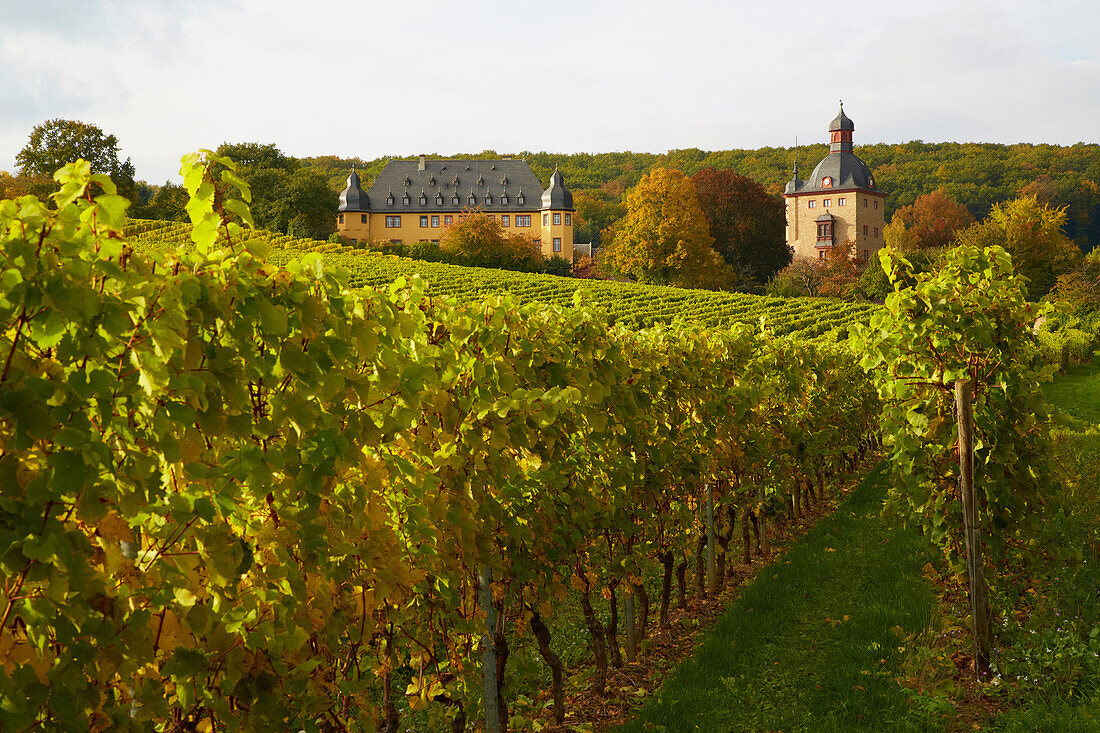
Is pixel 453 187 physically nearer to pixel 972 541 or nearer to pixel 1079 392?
pixel 1079 392

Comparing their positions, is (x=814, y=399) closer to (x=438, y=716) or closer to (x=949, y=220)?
(x=438, y=716)

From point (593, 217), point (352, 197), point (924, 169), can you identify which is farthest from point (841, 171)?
point (352, 197)

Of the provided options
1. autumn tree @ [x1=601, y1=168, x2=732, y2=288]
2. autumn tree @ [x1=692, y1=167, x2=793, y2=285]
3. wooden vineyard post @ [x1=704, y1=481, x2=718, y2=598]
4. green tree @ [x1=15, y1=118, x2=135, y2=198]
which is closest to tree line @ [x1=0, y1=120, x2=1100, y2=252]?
green tree @ [x1=15, y1=118, x2=135, y2=198]

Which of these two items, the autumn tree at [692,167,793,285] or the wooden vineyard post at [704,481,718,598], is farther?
the autumn tree at [692,167,793,285]

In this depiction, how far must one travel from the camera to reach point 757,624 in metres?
5.79

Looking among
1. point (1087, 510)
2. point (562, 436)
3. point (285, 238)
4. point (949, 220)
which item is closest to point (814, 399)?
point (1087, 510)

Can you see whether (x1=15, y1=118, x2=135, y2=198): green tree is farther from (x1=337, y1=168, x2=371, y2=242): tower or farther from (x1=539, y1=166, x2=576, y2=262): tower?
(x1=539, y1=166, x2=576, y2=262): tower

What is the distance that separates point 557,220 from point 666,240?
1902cm

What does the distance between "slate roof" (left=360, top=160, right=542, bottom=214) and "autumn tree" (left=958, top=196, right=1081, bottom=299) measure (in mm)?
39276

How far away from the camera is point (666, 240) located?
2248 inches

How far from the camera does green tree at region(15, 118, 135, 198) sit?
57.0 m

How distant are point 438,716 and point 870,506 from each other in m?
8.05

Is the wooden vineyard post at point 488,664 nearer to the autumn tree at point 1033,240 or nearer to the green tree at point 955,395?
the green tree at point 955,395

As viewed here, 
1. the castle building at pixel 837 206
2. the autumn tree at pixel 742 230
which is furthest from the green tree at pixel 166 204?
the castle building at pixel 837 206
